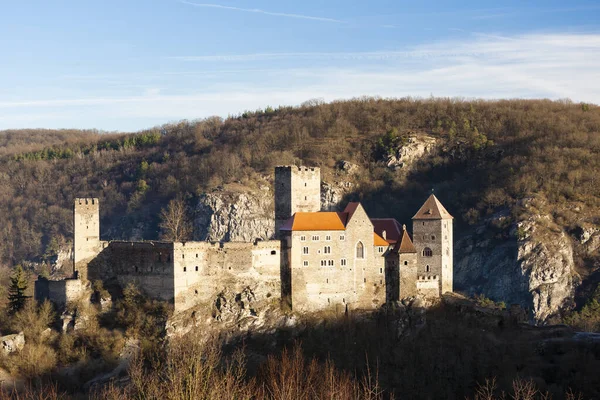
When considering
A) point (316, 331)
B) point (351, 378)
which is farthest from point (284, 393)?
point (316, 331)

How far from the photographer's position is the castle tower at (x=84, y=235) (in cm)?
8006

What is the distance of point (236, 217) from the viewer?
131125 mm

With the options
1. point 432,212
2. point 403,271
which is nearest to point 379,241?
point 403,271

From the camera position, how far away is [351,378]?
71438 mm

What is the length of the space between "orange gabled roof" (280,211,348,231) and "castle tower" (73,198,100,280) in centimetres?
1477

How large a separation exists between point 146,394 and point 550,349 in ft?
111

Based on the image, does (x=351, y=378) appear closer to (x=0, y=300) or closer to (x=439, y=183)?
(x=0, y=300)

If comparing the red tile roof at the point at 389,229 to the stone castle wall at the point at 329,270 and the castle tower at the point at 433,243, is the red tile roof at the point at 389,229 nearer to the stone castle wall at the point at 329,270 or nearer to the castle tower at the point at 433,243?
the castle tower at the point at 433,243

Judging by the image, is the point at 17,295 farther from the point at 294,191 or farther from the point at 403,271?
the point at 403,271

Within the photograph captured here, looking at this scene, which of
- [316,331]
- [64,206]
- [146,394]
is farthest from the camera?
A: [64,206]

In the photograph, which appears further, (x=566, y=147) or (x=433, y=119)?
(x=433, y=119)

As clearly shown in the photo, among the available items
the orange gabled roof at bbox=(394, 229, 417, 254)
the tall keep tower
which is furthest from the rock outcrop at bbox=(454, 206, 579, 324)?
the tall keep tower

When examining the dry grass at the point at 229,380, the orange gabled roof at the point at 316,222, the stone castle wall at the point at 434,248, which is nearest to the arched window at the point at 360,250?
the orange gabled roof at the point at 316,222

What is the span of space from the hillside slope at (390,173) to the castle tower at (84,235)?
48.9m
